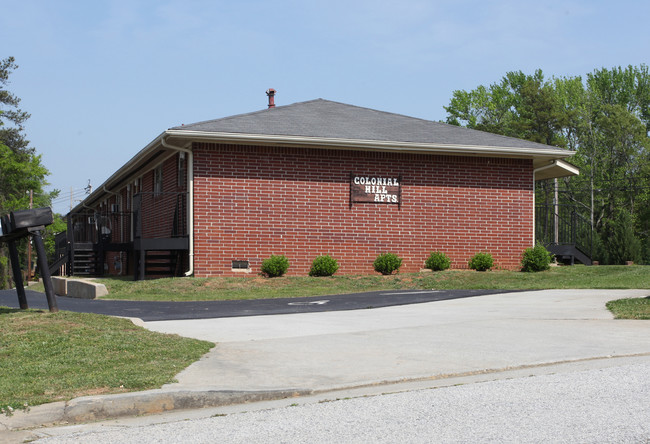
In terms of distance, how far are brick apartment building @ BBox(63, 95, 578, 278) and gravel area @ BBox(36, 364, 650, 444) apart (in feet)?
48.0

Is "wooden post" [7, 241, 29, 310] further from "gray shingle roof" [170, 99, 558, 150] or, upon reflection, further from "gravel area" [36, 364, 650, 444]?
"gray shingle roof" [170, 99, 558, 150]

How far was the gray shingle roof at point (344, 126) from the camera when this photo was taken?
20.6m

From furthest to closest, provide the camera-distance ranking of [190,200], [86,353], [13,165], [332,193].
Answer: [13,165] < [332,193] < [190,200] < [86,353]

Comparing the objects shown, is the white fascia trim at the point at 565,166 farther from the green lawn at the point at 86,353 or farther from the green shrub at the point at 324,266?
the green shrub at the point at 324,266

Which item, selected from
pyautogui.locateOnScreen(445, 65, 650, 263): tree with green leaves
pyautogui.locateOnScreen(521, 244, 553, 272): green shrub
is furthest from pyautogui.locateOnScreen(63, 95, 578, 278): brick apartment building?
pyautogui.locateOnScreen(445, 65, 650, 263): tree with green leaves

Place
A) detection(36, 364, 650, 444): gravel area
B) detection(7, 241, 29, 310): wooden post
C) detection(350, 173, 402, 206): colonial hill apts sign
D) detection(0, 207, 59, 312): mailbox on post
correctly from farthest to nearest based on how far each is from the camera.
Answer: detection(350, 173, 402, 206): colonial hill apts sign → detection(7, 241, 29, 310): wooden post → detection(0, 207, 59, 312): mailbox on post → detection(36, 364, 650, 444): gravel area

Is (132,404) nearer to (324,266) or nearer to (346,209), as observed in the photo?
(324,266)

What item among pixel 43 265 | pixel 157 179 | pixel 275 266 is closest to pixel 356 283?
pixel 275 266

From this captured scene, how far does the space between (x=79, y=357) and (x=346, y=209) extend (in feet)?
47.3

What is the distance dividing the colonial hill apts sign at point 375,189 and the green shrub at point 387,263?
174cm

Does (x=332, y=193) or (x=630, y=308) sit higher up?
(x=332, y=193)

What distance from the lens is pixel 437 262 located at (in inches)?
848

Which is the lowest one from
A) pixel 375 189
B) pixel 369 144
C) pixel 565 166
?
pixel 375 189

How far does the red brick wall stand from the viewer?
2033cm
